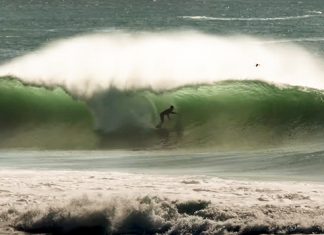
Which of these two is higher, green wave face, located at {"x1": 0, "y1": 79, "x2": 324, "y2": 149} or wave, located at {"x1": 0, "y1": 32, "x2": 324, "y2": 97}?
wave, located at {"x1": 0, "y1": 32, "x2": 324, "y2": 97}

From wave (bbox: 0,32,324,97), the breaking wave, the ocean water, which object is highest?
wave (bbox: 0,32,324,97)

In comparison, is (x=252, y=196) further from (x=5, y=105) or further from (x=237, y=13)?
(x=237, y=13)

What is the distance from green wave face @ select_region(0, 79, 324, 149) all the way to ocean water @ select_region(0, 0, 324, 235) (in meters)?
Answer: 0.04

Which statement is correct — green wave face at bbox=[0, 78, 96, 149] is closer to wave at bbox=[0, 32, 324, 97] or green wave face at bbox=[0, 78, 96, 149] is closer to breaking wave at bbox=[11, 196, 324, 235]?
wave at bbox=[0, 32, 324, 97]

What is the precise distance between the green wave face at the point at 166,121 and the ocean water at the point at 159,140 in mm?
44

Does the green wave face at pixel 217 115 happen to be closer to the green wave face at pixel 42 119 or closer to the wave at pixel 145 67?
the green wave face at pixel 42 119

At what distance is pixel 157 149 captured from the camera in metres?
21.9

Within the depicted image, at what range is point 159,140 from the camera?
2266cm

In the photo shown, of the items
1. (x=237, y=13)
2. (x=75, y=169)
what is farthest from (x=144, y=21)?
(x=75, y=169)

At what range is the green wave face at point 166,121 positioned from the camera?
75.0ft

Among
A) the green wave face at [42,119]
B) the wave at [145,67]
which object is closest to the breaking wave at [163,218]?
the green wave face at [42,119]

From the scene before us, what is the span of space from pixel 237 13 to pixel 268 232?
84266mm

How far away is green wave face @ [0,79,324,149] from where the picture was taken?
22.9 metres

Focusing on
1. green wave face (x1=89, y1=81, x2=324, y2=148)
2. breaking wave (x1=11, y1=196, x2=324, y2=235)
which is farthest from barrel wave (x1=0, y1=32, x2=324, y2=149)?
breaking wave (x1=11, y1=196, x2=324, y2=235)
